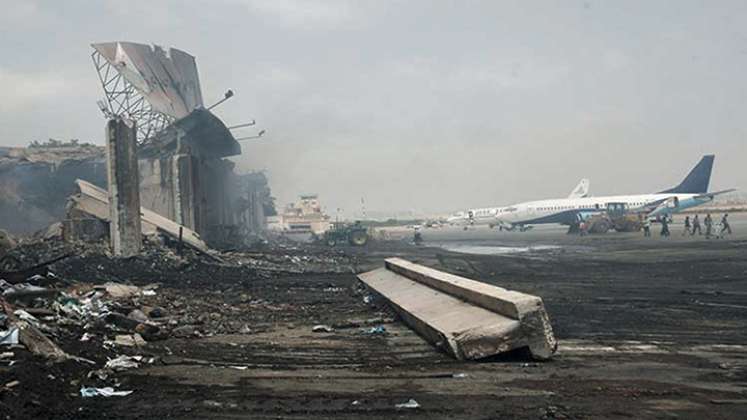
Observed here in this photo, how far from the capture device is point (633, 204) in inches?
1913

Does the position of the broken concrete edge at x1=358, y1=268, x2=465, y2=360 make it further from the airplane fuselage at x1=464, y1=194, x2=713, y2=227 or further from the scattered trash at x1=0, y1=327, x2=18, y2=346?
the airplane fuselage at x1=464, y1=194, x2=713, y2=227

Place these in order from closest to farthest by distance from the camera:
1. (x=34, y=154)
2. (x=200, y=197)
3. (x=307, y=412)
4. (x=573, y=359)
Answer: (x=307, y=412)
(x=573, y=359)
(x=200, y=197)
(x=34, y=154)

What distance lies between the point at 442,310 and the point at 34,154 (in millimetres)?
27190

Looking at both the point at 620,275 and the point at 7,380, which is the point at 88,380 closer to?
the point at 7,380

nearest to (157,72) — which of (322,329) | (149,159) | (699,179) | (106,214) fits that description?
(149,159)

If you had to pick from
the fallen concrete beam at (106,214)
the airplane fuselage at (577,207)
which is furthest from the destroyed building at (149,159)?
the airplane fuselage at (577,207)

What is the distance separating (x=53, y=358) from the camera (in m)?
5.82

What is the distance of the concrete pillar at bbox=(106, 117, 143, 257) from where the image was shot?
17.6 meters

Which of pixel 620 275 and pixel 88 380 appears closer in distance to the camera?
pixel 88 380

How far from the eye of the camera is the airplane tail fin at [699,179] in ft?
165

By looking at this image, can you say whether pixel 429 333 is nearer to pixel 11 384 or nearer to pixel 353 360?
pixel 353 360

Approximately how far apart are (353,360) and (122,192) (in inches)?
518

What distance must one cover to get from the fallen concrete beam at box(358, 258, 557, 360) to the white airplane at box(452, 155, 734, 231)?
129 ft

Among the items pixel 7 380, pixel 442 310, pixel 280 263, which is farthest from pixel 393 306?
pixel 280 263
